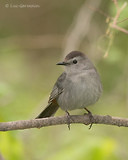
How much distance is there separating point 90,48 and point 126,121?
13.1ft

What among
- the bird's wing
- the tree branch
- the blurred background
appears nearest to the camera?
the tree branch

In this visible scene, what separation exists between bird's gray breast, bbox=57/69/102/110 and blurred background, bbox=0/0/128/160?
36 cm

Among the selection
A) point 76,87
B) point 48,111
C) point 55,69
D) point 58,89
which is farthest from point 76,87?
point 55,69

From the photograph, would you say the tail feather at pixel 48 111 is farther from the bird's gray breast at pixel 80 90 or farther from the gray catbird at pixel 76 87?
the bird's gray breast at pixel 80 90

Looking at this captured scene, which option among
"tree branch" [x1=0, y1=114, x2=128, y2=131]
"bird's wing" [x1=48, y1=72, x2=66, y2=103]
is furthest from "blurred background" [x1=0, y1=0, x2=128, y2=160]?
"bird's wing" [x1=48, y1=72, x2=66, y2=103]

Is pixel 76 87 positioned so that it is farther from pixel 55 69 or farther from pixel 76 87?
pixel 55 69

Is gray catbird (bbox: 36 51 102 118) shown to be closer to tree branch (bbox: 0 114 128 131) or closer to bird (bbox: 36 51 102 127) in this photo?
bird (bbox: 36 51 102 127)

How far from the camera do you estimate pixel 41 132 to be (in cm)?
679

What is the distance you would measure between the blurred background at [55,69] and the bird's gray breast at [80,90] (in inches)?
14.3

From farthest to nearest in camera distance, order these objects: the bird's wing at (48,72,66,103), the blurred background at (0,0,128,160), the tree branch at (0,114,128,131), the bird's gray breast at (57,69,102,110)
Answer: the bird's wing at (48,72,66,103), the bird's gray breast at (57,69,102,110), the blurred background at (0,0,128,160), the tree branch at (0,114,128,131)

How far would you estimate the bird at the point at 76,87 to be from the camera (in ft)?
15.6

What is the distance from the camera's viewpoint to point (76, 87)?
15.8ft

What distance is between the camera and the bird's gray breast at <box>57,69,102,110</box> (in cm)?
473

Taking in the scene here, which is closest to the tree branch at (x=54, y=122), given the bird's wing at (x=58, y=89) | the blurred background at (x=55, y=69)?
the blurred background at (x=55, y=69)
